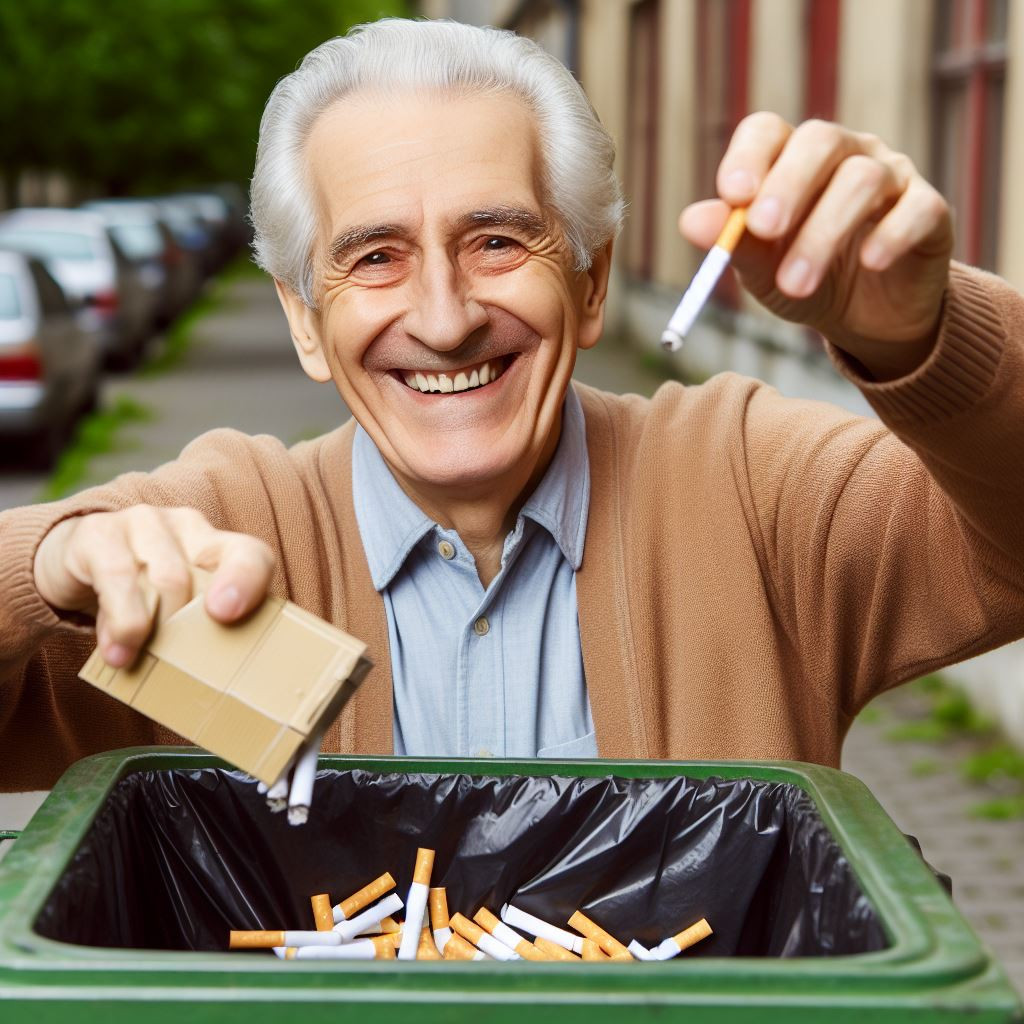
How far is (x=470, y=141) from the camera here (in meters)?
2.15

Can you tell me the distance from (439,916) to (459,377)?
2.29 feet

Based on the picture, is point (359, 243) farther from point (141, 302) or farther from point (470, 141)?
point (141, 302)

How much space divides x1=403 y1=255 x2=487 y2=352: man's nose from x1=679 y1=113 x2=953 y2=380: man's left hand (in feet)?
1.65

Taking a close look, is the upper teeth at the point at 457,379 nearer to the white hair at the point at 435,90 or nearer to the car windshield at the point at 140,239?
the white hair at the point at 435,90

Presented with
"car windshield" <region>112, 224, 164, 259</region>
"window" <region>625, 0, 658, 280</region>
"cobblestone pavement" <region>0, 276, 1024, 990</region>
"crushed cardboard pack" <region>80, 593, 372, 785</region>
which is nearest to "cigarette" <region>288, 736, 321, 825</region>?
"crushed cardboard pack" <region>80, 593, 372, 785</region>

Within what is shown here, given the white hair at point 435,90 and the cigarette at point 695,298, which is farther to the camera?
the white hair at point 435,90

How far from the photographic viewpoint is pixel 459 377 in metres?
2.23

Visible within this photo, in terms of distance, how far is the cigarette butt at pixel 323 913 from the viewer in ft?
6.04

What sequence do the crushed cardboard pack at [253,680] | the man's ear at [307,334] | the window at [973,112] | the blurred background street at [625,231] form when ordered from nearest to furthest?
the crushed cardboard pack at [253,680] → the man's ear at [307,334] → the blurred background street at [625,231] → the window at [973,112]

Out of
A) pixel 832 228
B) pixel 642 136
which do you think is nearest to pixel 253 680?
pixel 832 228

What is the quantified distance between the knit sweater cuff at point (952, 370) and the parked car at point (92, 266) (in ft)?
52.2

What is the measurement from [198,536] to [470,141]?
29.7 inches

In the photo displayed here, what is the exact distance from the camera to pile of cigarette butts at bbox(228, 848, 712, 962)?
5.84 feet

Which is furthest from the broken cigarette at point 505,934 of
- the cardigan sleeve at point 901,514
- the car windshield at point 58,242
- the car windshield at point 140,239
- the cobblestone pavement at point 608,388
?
the car windshield at point 140,239
